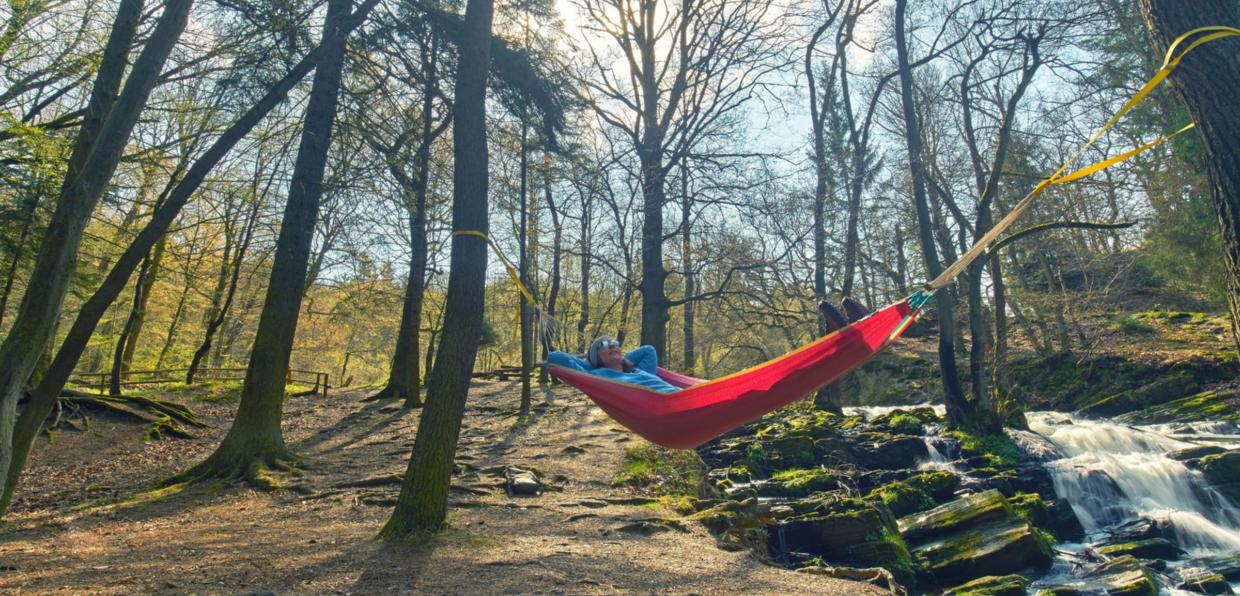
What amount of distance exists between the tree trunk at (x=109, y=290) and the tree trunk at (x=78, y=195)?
372mm

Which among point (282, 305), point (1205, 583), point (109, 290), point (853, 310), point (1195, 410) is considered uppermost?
point (282, 305)

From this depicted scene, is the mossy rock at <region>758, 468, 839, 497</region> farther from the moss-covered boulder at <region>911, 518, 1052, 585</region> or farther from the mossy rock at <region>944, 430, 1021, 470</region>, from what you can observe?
the mossy rock at <region>944, 430, 1021, 470</region>

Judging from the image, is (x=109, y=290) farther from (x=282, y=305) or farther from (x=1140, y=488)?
(x=1140, y=488)

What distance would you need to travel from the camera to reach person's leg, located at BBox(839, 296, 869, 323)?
3801 mm

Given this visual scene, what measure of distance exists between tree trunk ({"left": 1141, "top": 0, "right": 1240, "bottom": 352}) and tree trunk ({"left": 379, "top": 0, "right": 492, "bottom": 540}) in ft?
11.8

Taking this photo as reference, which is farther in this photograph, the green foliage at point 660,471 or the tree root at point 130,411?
the tree root at point 130,411

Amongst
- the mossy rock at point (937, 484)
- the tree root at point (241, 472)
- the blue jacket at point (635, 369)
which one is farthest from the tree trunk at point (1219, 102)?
the tree root at point (241, 472)

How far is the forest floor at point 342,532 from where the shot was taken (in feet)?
11.8

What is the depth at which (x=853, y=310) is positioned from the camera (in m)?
3.82

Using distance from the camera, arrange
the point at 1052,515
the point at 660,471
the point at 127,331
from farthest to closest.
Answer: the point at 127,331 < the point at 660,471 < the point at 1052,515

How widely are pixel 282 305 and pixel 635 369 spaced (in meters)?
3.23

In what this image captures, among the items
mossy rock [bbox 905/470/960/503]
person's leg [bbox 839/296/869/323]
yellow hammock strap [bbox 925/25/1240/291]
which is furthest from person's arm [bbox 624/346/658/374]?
mossy rock [bbox 905/470/960/503]

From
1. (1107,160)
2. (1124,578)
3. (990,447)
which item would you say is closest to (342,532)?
(1107,160)

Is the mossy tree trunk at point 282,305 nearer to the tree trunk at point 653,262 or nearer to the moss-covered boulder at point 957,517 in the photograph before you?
the tree trunk at point 653,262
